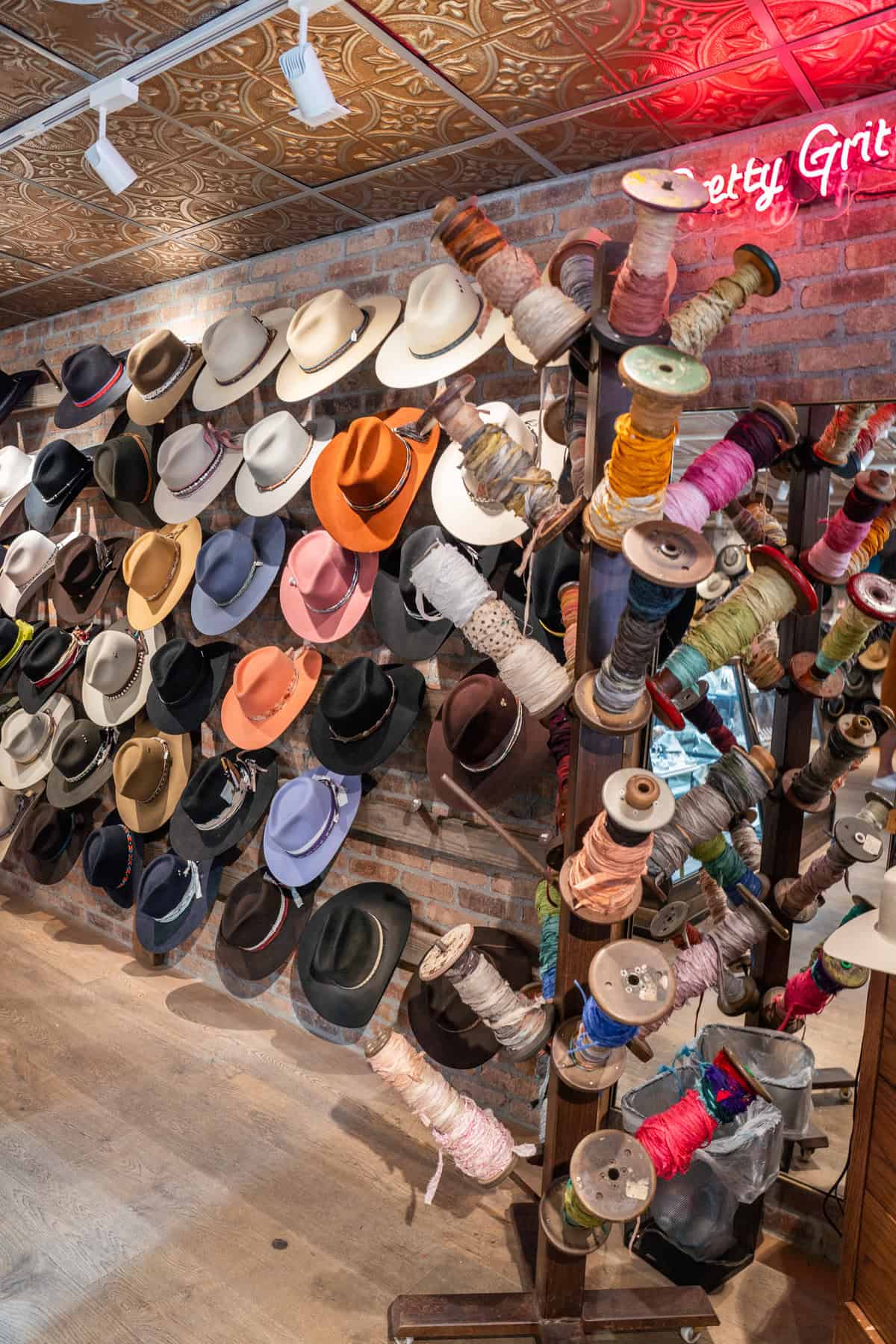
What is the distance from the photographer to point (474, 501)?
7.89 ft

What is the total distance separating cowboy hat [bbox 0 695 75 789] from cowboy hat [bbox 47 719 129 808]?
14 centimetres

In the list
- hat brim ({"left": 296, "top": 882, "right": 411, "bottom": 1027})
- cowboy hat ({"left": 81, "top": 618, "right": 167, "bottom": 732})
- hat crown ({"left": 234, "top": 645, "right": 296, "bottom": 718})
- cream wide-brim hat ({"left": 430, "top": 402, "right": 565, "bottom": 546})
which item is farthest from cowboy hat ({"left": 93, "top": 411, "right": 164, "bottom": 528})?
hat brim ({"left": 296, "top": 882, "right": 411, "bottom": 1027})

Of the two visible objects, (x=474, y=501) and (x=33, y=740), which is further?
(x=33, y=740)

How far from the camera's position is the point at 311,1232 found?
226cm

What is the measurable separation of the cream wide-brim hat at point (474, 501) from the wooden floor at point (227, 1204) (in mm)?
1800

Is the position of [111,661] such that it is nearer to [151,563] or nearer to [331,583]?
[151,563]

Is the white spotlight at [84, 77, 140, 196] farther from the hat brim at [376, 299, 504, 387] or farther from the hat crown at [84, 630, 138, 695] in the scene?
the hat crown at [84, 630, 138, 695]

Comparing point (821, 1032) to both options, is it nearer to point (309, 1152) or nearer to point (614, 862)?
point (614, 862)

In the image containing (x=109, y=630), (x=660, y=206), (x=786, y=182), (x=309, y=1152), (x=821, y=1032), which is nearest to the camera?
(x=660, y=206)

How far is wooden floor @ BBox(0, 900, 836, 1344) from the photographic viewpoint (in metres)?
2.00

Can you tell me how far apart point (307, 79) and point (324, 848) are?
2.14 m

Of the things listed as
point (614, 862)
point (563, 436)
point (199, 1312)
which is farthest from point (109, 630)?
point (614, 862)

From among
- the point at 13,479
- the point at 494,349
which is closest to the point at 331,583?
the point at 494,349

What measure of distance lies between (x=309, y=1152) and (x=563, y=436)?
215 cm
